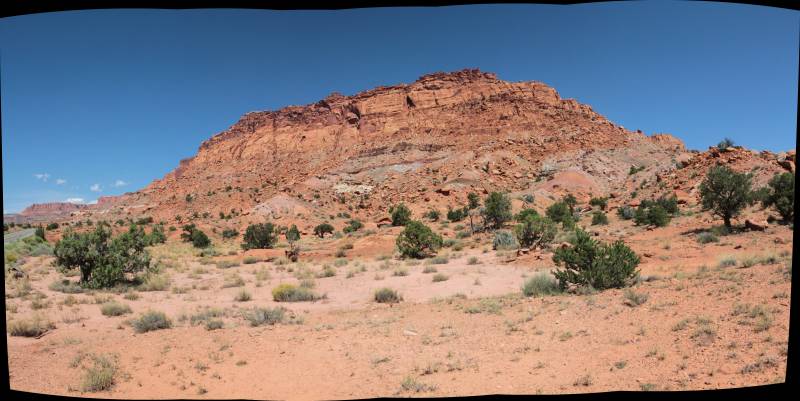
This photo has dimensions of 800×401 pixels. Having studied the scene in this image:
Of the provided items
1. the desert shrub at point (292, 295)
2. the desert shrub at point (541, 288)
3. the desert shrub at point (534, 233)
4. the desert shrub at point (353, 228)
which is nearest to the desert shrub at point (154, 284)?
the desert shrub at point (292, 295)

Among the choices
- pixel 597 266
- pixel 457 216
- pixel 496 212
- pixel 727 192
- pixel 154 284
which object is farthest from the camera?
pixel 457 216

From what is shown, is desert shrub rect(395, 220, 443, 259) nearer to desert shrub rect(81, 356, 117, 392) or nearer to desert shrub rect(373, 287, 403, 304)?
desert shrub rect(373, 287, 403, 304)

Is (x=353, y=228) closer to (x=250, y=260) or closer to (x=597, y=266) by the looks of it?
(x=250, y=260)

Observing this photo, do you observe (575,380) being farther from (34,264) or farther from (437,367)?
(34,264)

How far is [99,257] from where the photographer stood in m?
12.8

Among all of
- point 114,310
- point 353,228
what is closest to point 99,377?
point 114,310

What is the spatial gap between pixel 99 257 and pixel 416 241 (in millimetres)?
11289

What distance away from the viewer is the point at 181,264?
18.9m

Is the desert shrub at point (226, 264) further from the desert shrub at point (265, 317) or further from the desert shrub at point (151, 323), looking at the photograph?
→ the desert shrub at point (151, 323)

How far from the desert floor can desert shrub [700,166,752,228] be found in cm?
740

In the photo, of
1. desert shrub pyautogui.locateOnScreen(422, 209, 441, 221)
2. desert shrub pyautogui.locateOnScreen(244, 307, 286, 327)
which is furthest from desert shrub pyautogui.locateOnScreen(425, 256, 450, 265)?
desert shrub pyautogui.locateOnScreen(422, 209, 441, 221)

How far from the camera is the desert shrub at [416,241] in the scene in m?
19.1

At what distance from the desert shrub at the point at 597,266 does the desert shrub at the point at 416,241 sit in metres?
9.42

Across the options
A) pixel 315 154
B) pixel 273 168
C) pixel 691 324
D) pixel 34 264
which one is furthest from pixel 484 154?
pixel 691 324
